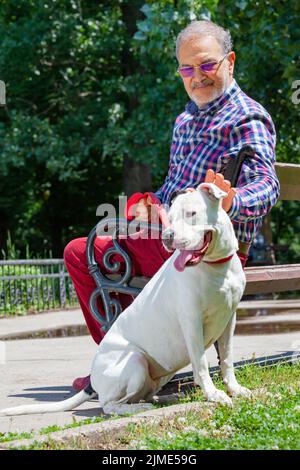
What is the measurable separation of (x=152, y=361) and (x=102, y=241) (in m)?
1.01

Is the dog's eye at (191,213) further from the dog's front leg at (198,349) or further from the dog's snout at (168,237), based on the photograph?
the dog's front leg at (198,349)

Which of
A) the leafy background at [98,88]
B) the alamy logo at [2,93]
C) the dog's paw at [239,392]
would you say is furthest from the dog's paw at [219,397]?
the alamy logo at [2,93]

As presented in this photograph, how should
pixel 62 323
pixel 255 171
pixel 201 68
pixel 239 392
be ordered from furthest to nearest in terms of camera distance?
pixel 62 323
pixel 201 68
pixel 255 171
pixel 239 392

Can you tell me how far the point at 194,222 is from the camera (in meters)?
3.77

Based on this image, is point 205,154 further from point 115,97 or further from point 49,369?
point 115,97

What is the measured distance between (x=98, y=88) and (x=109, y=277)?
65.0 feet

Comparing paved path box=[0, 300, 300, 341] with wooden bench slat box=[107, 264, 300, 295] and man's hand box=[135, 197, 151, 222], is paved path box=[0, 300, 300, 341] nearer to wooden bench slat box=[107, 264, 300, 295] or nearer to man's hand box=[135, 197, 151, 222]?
wooden bench slat box=[107, 264, 300, 295]

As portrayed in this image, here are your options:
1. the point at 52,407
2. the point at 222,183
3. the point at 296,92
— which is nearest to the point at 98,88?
the point at 296,92

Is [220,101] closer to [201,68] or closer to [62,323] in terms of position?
[201,68]

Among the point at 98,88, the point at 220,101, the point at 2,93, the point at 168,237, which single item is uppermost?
the point at 98,88

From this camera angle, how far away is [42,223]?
2906 cm

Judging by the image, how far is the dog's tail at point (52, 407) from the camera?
4.27 meters

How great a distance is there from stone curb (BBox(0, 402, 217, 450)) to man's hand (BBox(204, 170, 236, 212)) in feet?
2.98

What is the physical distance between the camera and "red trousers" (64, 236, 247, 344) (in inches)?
194
